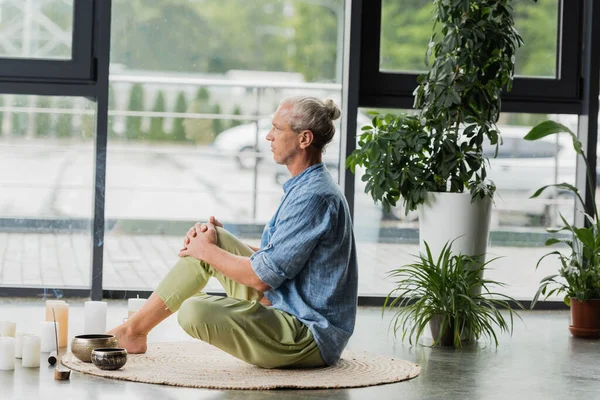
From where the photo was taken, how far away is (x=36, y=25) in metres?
4.65

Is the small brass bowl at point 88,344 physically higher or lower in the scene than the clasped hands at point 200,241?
lower

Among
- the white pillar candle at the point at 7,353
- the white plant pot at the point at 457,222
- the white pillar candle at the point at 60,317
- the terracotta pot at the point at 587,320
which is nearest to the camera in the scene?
the white pillar candle at the point at 7,353

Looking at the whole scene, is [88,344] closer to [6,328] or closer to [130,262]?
[6,328]

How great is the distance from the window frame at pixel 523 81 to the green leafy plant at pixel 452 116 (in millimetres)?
793

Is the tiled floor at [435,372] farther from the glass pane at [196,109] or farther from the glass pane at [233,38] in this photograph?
the glass pane at [233,38]

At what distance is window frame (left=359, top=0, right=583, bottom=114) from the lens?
4.88 metres

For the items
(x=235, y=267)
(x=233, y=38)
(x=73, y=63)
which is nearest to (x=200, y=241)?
(x=235, y=267)

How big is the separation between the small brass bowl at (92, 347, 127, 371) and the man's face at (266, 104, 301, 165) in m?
0.79

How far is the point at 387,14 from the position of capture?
16.1 feet

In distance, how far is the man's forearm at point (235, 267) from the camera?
2920mm

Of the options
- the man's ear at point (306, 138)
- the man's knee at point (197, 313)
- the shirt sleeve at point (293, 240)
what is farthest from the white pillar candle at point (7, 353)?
the man's ear at point (306, 138)

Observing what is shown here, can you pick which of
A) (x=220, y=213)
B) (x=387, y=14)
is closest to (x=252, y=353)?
(x=220, y=213)

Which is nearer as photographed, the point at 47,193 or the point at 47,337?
the point at 47,337

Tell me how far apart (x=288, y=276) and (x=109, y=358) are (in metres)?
0.61
